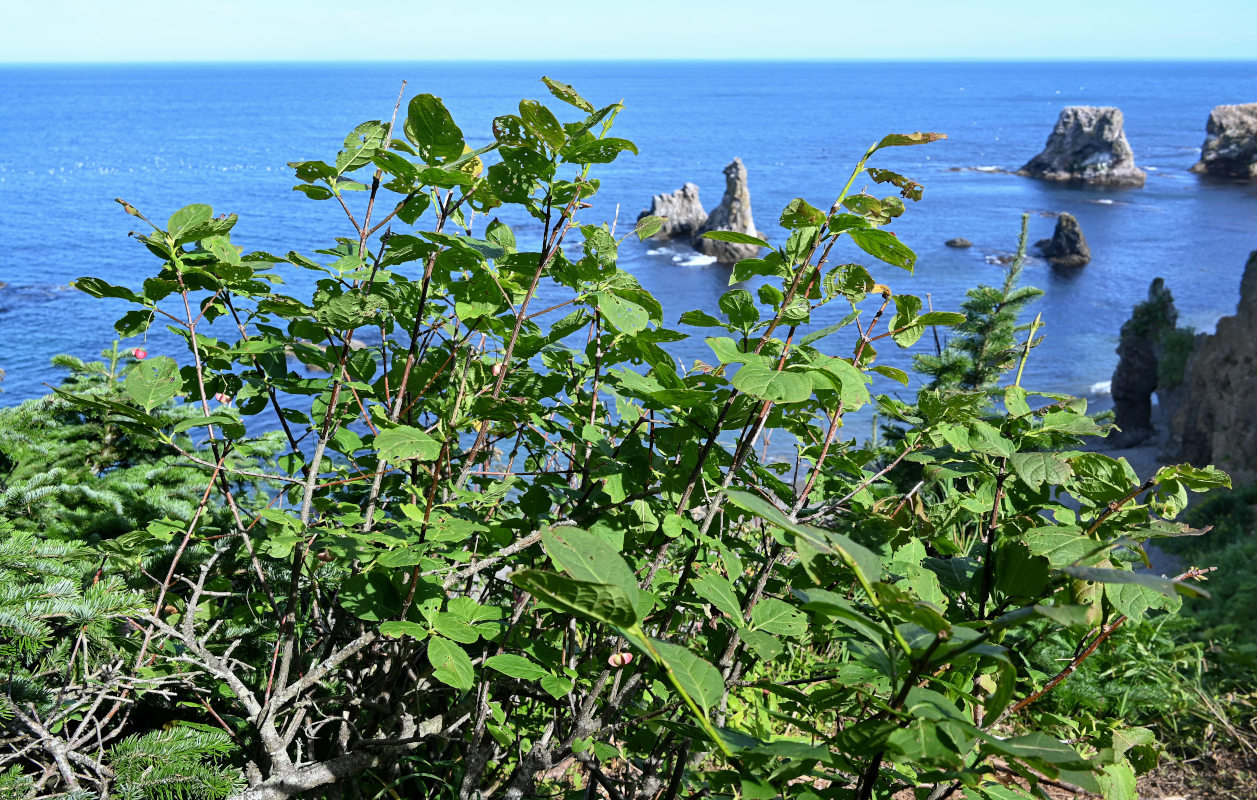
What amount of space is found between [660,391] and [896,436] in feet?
13.7

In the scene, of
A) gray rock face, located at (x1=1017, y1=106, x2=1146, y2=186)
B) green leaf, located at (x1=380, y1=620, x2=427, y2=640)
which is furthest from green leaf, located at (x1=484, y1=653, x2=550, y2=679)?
gray rock face, located at (x1=1017, y1=106, x2=1146, y2=186)

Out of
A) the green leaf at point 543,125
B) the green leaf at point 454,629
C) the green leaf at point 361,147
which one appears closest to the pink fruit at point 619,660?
the green leaf at point 454,629

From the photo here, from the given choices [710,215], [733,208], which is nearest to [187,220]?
[733,208]

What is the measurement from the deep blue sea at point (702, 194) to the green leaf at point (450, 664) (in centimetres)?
138

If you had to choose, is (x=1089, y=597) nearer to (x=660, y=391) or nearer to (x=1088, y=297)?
(x=660, y=391)

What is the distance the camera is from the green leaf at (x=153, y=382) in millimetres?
1604

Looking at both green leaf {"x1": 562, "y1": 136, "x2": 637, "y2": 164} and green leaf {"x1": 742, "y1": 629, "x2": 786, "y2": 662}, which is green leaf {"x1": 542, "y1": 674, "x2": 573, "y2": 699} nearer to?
green leaf {"x1": 742, "y1": 629, "x2": 786, "y2": 662}

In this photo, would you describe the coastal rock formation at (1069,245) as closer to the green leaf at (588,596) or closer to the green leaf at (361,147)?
the green leaf at (361,147)

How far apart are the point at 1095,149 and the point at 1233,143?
11314 millimetres

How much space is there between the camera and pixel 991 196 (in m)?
53.5

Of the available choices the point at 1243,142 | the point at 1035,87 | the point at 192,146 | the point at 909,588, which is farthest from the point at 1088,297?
the point at 1035,87

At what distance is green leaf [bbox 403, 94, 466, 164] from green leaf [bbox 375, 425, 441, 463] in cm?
56

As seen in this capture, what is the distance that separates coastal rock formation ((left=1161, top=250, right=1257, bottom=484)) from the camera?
11.2 metres

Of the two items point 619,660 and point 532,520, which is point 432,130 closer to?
point 532,520
